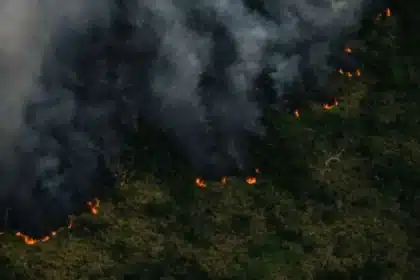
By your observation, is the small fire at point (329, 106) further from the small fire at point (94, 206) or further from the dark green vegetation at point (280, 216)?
the small fire at point (94, 206)

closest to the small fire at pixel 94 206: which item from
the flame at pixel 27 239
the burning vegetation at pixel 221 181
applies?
the burning vegetation at pixel 221 181

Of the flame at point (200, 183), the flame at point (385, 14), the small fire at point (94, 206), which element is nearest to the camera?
the small fire at point (94, 206)

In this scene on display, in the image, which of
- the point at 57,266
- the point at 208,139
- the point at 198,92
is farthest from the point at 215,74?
the point at 57,266

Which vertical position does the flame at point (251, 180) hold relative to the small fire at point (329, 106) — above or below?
below

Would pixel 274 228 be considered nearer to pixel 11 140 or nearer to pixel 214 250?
pixel 214 250

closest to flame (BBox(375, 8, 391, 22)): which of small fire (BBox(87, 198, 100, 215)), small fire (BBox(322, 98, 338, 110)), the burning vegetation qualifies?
the burning vegetation

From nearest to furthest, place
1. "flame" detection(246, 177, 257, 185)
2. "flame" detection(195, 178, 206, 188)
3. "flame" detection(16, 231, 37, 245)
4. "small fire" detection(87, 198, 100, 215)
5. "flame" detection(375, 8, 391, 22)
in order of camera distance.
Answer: "flame" detection(16, 231, 37, 245), "small fire" detection(87, 198, 100, 215), "flame" detection(195, 178, 206, 188), "flame" detection(246, 177, 257, 185), "flame" detection(375, 8, 391, 22)

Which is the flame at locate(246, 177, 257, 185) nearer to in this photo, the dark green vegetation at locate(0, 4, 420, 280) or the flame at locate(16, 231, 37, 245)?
the dark green vegetation at locate(0, 4, 420, 280)
